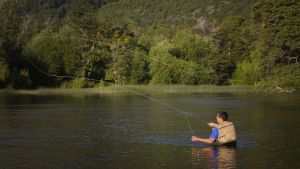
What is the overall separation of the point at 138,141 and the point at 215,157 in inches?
202

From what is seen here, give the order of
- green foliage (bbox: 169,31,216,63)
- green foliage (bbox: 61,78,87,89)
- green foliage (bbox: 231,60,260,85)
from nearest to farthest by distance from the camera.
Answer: green foliage (bbox: 231,60,260,85), green foliage (bbox: 61,78,87,89), green foliage (bbox: 169,31,216,63)

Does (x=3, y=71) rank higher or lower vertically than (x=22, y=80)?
higher

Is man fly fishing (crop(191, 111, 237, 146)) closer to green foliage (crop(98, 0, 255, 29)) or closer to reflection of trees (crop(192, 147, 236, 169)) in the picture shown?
reflection of trees (crop(192, 147, 236, 169))

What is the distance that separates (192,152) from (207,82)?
64.9 meters

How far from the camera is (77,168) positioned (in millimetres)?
18578

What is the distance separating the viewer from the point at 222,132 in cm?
2178

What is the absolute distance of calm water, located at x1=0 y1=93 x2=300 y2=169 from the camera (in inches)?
765

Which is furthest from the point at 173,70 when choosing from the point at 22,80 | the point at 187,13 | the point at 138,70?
the point at 187,13

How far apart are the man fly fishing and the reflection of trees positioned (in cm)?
29

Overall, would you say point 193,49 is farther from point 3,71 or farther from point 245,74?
point 3,71

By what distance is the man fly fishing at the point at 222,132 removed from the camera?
70.4 feet

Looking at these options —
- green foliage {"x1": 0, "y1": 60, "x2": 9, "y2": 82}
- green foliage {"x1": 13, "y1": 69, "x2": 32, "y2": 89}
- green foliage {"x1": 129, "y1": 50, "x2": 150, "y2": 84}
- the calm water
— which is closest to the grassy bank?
green foliage {"x1": 13, "y1": 69, "x2": 32, "y2": 89}

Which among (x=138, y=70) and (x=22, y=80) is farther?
(x=138, y=70)

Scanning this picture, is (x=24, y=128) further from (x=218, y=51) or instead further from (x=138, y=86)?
(x=218, y=51)
